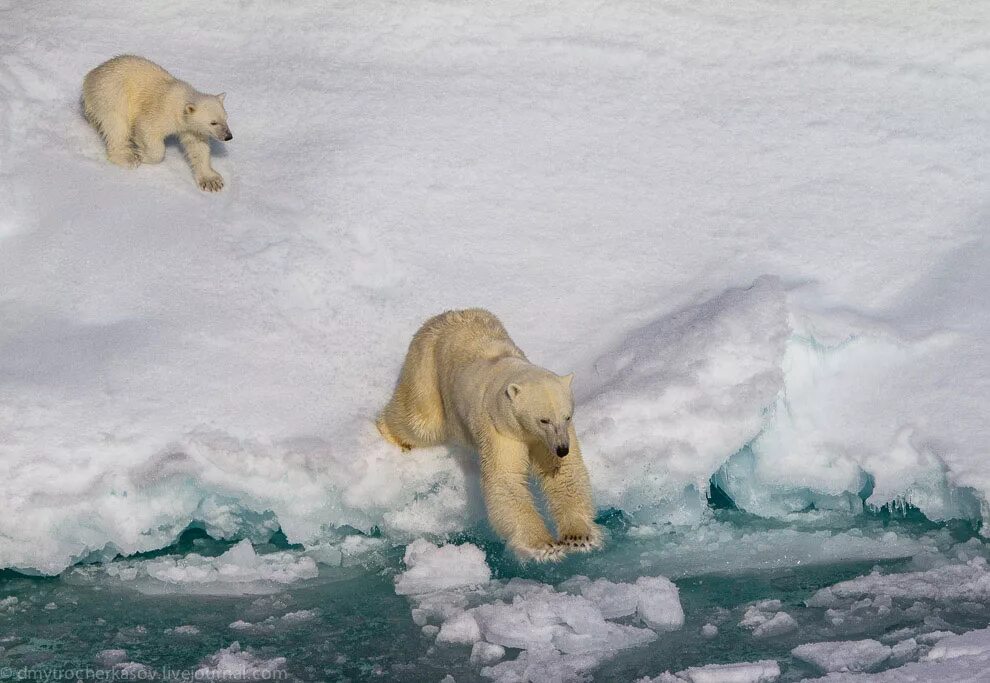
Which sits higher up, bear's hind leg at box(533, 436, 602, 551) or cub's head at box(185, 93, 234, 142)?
cub's head at box(185, 93, 234, 142)

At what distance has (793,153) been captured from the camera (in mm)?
6719

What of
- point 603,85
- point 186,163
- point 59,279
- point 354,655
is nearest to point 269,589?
point 354,655

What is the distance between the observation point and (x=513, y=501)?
13.8 feet

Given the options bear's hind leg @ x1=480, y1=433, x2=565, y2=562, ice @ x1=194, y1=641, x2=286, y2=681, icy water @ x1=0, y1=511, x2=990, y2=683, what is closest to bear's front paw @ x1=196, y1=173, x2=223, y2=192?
icy water @ x1=0, y1=511, x2=990, y2=683

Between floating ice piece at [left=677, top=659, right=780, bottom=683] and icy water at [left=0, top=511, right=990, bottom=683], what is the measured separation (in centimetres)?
6

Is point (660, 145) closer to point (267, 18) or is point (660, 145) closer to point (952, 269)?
point (952, 269)

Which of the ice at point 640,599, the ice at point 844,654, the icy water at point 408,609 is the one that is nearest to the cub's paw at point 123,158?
the icy water at point 408,609

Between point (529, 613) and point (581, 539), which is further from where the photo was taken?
point (581, 539)

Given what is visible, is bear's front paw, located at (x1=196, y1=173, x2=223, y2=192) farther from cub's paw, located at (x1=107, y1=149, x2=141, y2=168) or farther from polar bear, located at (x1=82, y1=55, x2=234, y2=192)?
cub's paw, located at (x1=107, y1=149, x2=141, y2=168)

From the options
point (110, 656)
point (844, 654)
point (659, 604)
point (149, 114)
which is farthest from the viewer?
point (149, 114)

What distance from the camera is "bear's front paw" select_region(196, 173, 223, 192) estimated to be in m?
6.29

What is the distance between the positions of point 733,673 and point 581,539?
0.80 metres

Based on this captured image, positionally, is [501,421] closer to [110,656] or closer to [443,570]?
[443,570]

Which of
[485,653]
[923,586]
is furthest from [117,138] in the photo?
[923,586]
